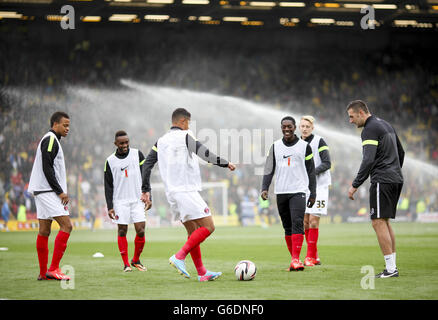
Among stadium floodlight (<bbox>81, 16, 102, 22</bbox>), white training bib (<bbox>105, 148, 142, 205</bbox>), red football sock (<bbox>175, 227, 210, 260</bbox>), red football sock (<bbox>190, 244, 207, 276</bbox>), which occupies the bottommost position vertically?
red football sock (<bbox>190, 244, 207, 276</bbox>)

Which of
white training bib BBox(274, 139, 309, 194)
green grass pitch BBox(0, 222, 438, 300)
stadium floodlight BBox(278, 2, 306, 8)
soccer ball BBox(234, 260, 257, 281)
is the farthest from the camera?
stadium floodlight BBox(278, 2, 306, 8)

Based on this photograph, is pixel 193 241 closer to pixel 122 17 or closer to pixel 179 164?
pixel 179 164

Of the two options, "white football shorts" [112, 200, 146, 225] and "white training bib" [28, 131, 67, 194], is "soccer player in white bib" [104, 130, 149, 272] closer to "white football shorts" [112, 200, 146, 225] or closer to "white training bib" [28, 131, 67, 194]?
"white football shorts" [112, 200, 146, 225]

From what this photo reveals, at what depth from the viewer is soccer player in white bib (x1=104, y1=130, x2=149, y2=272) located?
1054 centimetres

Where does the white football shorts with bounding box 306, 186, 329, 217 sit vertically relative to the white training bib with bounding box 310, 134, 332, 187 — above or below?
below

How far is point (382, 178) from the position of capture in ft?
28.9

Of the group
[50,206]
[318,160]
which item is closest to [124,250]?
[50,206]

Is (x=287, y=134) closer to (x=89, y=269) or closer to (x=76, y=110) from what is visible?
(x=89, y=269)

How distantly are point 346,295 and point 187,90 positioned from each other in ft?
102

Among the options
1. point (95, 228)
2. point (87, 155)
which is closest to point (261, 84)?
point (87, 155)

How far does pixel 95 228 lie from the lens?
1171 inches

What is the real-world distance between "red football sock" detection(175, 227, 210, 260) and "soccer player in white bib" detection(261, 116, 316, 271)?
1.70 m

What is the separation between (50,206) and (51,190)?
219mm

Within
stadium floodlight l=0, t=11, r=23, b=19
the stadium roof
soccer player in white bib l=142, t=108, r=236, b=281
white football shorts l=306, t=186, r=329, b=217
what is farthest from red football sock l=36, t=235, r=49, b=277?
stadium floodlight l=0, t=11, r=23, b=19
